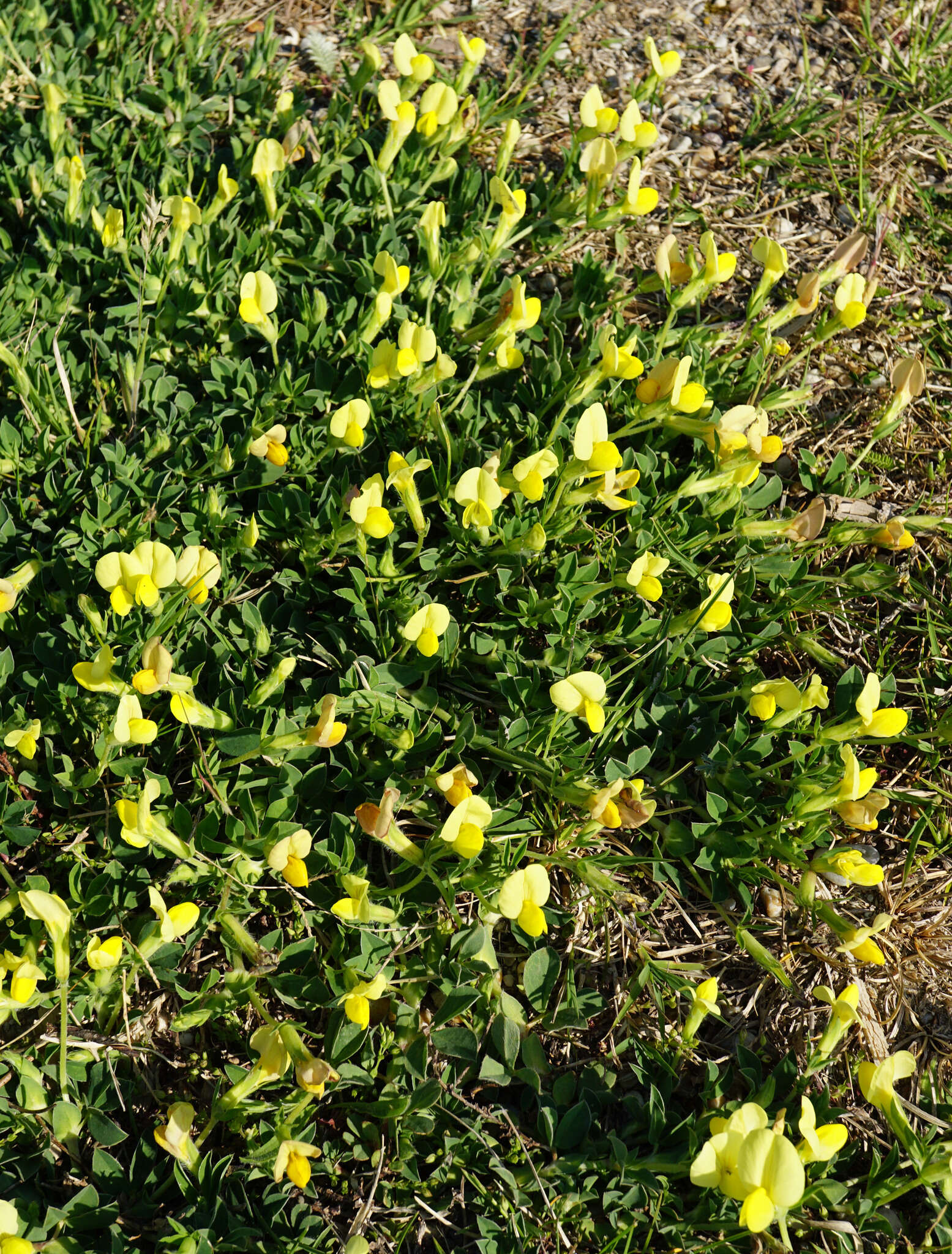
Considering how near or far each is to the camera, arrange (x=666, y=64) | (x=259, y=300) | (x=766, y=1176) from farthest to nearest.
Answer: (x=666, y=64), (x=259, y=300), (x=766, y=1176)

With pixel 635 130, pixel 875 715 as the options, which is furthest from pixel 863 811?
pixel 635 130

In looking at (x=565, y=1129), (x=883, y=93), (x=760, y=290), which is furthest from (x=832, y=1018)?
(x=883, y=93)

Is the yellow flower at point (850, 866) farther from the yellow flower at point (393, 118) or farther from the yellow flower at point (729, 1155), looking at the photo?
the yellow flower at point (393, 118)

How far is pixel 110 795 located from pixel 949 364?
281 centimetres

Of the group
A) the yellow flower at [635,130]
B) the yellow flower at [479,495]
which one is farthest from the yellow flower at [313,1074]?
the yellow flower at [635,130]

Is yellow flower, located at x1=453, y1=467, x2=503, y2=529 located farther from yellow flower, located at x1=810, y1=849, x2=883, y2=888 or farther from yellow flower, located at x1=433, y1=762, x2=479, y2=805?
yellow flower, located at x1=810, y1=849, x2=883, y2=888

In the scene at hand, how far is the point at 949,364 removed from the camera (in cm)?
332

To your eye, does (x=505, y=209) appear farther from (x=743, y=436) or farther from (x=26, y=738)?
(x=26, y=738)

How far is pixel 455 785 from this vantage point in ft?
7.22

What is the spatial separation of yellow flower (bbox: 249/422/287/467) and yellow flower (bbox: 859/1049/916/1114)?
1912mm

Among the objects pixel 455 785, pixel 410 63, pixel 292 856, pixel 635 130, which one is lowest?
pixel 292 856

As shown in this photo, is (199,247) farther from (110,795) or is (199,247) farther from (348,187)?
(110,795)

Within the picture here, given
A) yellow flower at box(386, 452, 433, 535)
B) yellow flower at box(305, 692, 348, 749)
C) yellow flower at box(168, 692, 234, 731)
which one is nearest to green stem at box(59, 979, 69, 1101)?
yellow flower at box(168, 692, 234, 731)

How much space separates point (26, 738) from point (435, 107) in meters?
2.17
